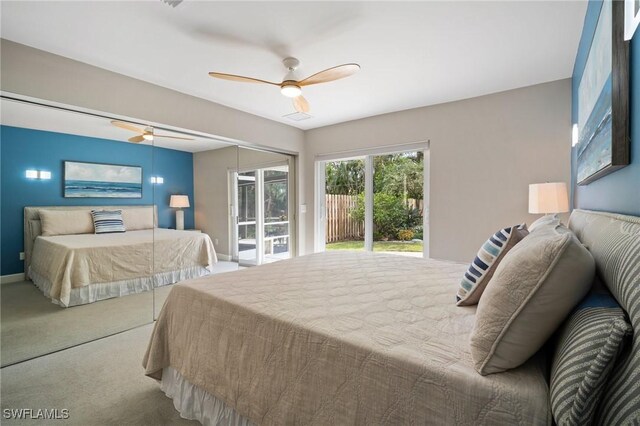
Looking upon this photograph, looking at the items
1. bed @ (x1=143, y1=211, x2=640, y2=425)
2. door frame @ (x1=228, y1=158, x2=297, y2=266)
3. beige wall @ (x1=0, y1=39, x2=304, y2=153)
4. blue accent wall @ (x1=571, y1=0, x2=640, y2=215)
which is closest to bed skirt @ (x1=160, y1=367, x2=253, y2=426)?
bed @ (x1=143, y1=211, x2=640, y2=425)

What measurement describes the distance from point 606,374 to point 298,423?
995mm

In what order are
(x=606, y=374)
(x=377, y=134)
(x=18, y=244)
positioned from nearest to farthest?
(x=606, y=374), (x=18, y=244), (x=377, y=134)

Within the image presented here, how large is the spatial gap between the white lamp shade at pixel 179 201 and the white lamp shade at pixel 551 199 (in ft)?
12.2

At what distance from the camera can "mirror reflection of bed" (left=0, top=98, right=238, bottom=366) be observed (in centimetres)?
249

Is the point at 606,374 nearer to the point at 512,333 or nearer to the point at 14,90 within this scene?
the point at 512,333

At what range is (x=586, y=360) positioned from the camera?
2.22 feet

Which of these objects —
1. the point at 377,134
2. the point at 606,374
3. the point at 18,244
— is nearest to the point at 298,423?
the point at 606,374

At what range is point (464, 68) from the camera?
9.18 feet

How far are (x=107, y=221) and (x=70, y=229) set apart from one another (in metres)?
0.30

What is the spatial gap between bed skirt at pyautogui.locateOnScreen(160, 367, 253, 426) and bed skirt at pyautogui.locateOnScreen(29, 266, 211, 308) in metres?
1.66

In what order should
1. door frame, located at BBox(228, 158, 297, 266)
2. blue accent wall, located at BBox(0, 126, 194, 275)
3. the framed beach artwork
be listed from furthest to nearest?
door frame, located at BBox(228, 158, 297, 266)
blue accent wall, located at BBox(0, 126, 194, 275)
the framed beach artwork

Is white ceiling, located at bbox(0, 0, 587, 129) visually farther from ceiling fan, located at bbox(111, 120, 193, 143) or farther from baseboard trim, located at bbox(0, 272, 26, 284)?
baseboard trim, located at bbox(0, 272, 26, 284)

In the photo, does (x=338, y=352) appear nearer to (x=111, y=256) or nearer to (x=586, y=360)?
(x=586, y=360)

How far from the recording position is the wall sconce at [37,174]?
2.53 m
